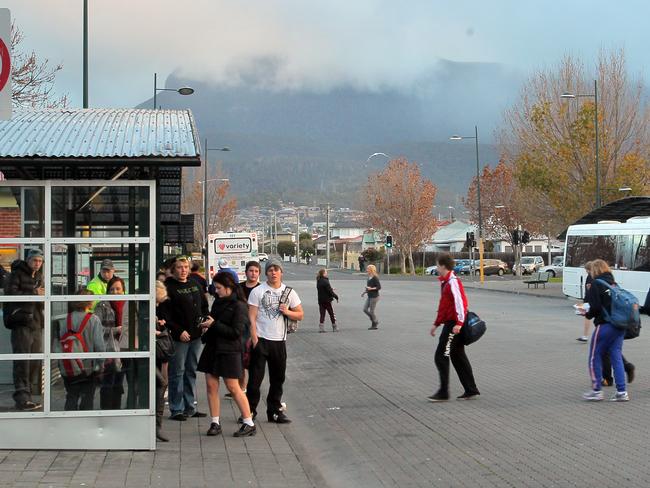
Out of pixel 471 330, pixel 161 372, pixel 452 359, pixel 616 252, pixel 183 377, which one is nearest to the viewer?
pixel 161 372

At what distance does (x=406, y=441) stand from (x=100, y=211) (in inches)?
145

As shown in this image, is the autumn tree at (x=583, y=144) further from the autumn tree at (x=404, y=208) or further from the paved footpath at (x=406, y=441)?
the autumn tree at (x=404, y=208)

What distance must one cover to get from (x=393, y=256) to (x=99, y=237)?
9131 centimetres

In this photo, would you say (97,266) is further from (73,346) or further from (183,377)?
(183,377)

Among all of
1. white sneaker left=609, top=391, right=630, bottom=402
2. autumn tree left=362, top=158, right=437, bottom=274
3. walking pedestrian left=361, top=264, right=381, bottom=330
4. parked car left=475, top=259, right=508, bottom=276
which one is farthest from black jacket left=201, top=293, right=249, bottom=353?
autumn tree left=362, top=158, right=437, bottom=274

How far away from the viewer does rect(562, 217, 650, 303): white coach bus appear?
97.2 ft

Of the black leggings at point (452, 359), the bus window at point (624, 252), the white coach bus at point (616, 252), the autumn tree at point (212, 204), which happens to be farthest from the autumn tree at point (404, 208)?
the black leggings at point (452, 359)

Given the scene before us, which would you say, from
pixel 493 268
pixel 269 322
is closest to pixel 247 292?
pixel 269 322

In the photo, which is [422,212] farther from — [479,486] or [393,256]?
[479,486]

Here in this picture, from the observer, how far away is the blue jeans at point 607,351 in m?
11.2

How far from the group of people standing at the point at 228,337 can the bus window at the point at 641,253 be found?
71.2 feet

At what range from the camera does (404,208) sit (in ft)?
293

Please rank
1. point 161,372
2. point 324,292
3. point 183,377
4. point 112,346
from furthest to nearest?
point 324,292 < point 183,377 < point 161,372 < point 112,346

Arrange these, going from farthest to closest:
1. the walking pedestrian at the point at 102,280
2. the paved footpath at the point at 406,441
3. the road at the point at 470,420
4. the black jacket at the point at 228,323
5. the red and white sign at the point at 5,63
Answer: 1. the black jacket at the point at 228,323
2. the walking pedestrian at the point at 102,280
3. the road at the point at 470,420
4. the paved footpath at the point at 406,441
5. the red and white sign at the point at 5,63
